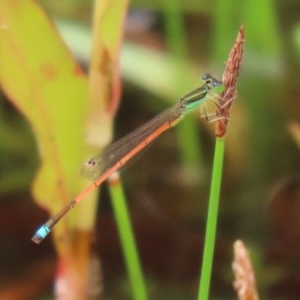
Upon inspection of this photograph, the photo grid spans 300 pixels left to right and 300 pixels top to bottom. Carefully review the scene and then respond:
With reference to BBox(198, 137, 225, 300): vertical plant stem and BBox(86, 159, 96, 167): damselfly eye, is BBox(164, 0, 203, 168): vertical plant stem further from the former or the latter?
BBox(198, 137, 225, 300): vertical plant stem

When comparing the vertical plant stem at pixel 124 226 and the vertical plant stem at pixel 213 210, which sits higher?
the vertical plant stem at pixel 124 226

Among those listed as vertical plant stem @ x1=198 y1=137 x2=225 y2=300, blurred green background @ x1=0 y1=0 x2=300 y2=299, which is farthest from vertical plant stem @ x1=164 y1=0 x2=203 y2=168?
vertical plant stem @ x1=198 y1=137 x2=225 y2=300

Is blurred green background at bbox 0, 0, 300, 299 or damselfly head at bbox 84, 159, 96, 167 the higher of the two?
Result: blurred green background at bbox 0, 0, 300, 299

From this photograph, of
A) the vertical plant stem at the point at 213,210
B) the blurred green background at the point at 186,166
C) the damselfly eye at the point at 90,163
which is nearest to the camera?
the vertical plant stem at the point at 213,210

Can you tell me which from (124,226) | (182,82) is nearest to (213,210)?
(124,226)

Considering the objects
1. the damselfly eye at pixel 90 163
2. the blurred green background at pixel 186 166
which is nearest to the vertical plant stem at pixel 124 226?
the damselfly eye at pixel 90 163

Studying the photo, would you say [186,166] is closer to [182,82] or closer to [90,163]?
[182,82]

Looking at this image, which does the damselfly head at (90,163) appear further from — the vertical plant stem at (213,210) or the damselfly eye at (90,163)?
the vertical plant stem at (213,210)

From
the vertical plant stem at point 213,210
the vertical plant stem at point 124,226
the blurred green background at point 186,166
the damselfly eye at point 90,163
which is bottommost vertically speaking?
the vertical plant stem at point 213,210
